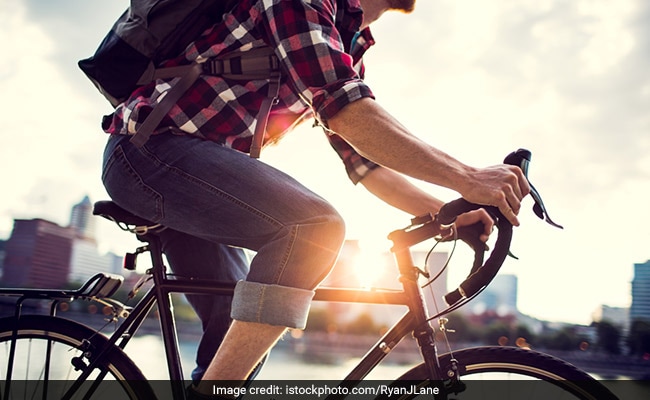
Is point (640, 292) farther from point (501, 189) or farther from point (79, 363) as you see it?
point (79, 363)

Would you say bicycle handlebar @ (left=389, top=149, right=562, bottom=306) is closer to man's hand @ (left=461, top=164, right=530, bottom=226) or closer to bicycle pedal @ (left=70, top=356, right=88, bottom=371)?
man's hand @ (left=461, top=164, right=530, bottom=226)

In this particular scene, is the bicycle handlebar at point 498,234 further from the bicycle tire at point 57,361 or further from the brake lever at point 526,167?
the bicycle tire at point 57,361

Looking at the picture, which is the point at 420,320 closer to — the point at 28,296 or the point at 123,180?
the point at 123,180

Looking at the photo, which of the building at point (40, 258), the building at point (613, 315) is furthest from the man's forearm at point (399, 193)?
the building at point (40, 258)

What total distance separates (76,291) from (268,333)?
69cm

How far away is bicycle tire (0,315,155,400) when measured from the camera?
1.50m

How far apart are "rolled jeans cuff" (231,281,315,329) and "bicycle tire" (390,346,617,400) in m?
0.36

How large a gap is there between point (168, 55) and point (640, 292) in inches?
3482

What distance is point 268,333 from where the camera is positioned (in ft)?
4.06

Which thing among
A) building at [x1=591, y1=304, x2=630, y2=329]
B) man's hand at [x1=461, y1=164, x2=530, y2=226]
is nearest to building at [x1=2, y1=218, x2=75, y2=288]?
building at [x1=591, y1=304, x2=630, y2=329]

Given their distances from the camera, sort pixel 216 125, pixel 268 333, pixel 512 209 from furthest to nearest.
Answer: pixel 216 125 → pixel 268 333 → pixel 512 209

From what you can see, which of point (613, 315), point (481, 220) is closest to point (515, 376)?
→ point (481, 220)

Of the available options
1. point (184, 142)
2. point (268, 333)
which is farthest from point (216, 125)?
point (268, 333)

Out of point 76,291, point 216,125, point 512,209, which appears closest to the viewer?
point 512,209
